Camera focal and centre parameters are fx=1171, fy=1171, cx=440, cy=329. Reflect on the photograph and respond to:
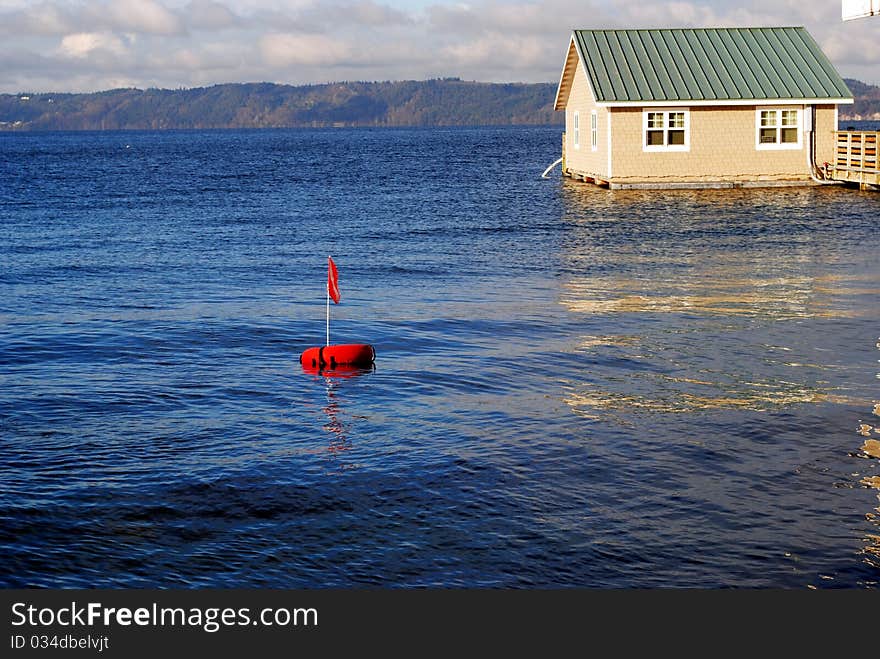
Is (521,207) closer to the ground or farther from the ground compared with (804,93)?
closer to the ground

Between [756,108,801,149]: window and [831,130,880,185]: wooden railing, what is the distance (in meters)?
1.72

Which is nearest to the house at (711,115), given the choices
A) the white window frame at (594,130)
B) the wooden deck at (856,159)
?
the white window frame at (594,130)

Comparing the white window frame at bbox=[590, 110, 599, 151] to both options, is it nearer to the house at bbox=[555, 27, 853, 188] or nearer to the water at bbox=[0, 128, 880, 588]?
the house at bbox=[555, 27, 853, 188]

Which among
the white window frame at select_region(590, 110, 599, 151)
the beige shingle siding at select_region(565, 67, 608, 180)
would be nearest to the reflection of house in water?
the beige shingle siding at select_region(565, 67, 608, 180)

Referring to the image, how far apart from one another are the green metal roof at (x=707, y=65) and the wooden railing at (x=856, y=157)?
72.6 inches

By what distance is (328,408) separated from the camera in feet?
46.3

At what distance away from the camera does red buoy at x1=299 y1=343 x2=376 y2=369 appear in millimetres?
16266

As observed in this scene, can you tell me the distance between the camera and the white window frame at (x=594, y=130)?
4838 cm

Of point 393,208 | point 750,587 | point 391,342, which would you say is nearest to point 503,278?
point 391,342

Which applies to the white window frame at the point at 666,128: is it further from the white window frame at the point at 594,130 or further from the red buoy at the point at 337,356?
the red buoy at the point at 337,356

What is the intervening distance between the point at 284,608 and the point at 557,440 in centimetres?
531

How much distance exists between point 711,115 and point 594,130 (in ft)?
17.6

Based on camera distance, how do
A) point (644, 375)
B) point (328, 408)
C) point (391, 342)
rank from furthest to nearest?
point (391, 342)
point (644, 375)
point (328, 408)

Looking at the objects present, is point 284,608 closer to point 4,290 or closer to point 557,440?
point 557,440
